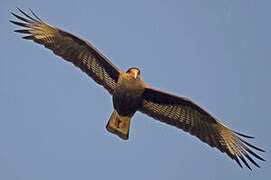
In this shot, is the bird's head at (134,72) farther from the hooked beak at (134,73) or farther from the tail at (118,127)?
the tail at (118,127)

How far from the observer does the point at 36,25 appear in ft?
24.8

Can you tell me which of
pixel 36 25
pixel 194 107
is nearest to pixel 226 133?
pixel 194 107

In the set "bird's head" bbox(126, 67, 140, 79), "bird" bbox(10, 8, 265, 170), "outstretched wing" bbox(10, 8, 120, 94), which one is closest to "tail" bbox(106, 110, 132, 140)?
"bird" bbox(10, 8, 265, 170)

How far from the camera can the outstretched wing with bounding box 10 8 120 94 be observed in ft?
24.5

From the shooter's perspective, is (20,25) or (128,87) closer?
(128,87)

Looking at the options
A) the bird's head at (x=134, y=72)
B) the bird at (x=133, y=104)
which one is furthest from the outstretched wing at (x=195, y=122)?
the bird's head at (x=134, y=72)

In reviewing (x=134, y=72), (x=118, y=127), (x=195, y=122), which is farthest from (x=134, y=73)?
(x=195, y=122)

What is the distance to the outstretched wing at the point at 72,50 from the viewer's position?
7465 millimetres

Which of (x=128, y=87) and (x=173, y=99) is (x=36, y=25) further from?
(x=173, y=99)

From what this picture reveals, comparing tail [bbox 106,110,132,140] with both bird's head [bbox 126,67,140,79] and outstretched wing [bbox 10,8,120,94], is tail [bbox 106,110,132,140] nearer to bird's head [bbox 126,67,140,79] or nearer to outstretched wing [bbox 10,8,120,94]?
outstretched wing [bbox 10,8,120,94]

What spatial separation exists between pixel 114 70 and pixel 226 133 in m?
2.43

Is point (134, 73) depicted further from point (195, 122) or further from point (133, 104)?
point (195, 122)

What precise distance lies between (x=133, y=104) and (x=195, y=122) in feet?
4.23

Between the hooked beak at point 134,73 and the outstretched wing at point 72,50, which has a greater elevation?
the outstretched wing at point 72,50
